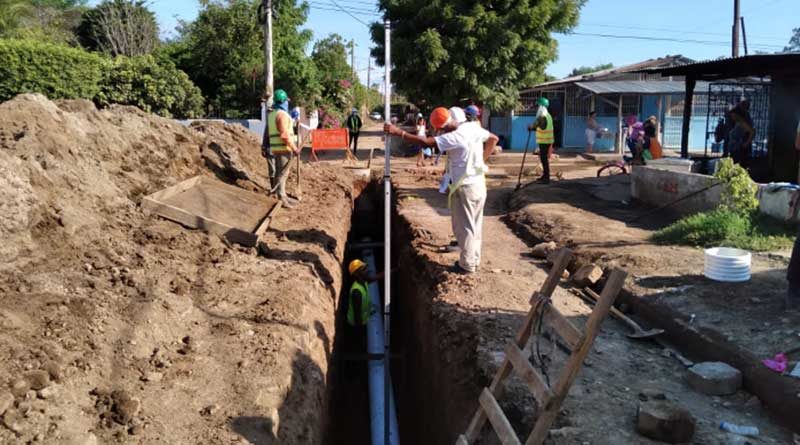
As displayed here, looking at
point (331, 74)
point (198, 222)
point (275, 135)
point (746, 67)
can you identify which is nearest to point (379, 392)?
point (198, 222)

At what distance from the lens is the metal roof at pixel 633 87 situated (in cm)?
2247

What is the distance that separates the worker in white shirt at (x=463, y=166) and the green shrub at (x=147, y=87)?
1305cm

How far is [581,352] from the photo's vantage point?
3146mm

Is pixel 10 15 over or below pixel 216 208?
over

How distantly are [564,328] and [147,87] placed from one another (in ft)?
55.2

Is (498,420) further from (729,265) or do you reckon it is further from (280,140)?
(280,140)

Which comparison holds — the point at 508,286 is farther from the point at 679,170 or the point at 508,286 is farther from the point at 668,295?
the point at 679,170

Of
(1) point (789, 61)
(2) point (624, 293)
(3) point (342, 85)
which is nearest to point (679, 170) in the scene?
(1) point (789, 61)

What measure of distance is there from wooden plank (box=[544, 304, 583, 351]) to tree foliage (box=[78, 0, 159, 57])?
2841 centimetres

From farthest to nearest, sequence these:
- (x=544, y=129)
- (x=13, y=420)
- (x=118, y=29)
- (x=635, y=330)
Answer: (x=118, y=29)
(x=544, y=129)
(x=635, y=330)
(x=13, y=420)

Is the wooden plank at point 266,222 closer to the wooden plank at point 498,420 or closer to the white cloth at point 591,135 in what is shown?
the wooden plank at point 498,420

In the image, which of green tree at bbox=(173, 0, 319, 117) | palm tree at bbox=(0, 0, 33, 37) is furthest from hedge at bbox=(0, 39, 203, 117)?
palm tree at bbox=(0, 0, 33, 37)

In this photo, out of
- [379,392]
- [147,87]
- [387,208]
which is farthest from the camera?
[147,87]

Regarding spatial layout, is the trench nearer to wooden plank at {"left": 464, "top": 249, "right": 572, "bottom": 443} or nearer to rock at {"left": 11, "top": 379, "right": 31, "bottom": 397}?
wooden plank at {"left": 464, "top": 249, "right": 572, "bottom": 443}
